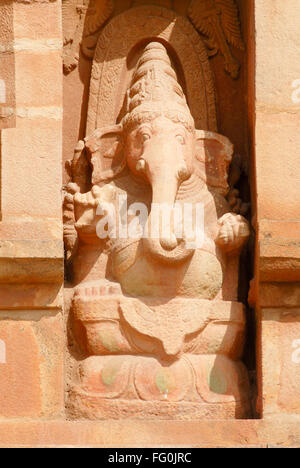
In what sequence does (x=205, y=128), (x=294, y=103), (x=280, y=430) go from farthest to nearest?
(x=205, y=128), (x=294, y=103), (x=280, y=430)

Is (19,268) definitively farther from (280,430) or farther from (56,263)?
(280,430)

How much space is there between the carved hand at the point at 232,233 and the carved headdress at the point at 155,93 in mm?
591

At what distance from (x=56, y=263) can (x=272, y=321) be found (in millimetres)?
1179

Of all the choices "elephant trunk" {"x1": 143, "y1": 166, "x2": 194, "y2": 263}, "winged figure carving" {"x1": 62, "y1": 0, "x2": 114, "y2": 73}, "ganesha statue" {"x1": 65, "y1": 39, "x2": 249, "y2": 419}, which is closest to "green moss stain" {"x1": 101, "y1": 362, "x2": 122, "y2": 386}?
"ganesha statue" {"x1": 65, "y1": 39, "x2": 249, "y2": 419}

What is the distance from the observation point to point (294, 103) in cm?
770

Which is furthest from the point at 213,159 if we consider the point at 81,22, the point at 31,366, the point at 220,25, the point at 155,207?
the point at 31,366

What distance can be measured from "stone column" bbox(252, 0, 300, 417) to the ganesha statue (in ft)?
0.87

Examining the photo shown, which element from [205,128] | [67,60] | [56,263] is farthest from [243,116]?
[56,263]

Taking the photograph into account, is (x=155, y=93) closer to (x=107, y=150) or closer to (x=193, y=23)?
(x=107, y=150)

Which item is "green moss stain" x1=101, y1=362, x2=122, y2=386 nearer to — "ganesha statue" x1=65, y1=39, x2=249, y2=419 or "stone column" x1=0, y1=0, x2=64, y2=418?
"ganesha statue" x1=65, y1=39, x2=249, y2=419

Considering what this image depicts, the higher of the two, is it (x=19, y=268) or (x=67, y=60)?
(x=67, y=60)

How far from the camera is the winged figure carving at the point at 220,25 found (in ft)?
27.7

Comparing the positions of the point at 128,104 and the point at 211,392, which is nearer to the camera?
the point at 211,392

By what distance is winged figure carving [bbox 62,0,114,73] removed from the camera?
8.48 meters
